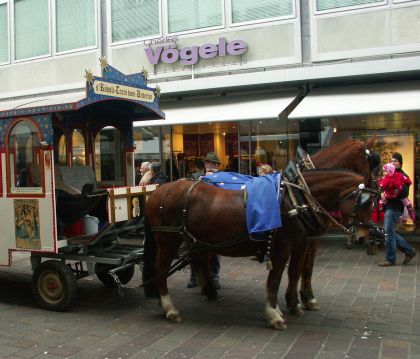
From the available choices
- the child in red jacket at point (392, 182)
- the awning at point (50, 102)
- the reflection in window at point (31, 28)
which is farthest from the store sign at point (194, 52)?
the awning at point (50, 102)

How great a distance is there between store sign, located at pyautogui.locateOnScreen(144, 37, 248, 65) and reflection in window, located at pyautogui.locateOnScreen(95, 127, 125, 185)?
16.1ft

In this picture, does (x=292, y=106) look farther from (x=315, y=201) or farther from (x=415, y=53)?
(x=315, y=201)

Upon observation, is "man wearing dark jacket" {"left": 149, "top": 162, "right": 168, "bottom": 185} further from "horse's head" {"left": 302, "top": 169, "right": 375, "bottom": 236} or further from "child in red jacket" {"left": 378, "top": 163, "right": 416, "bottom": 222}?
"child in red jacket" {"left": 378, "top": 163, "right": 416, "bottom": 222}

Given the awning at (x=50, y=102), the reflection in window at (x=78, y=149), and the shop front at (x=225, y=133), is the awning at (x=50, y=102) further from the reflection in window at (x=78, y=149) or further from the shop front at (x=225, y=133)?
the shop front at (x=225, y=133)

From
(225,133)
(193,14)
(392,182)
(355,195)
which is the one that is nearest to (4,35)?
(193,14)

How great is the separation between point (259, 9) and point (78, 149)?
6117mm

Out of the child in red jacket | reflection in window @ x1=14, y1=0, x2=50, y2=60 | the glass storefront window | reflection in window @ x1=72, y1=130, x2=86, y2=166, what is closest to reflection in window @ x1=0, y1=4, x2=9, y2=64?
reflection in window @ x1=14, y1=0, x2=50, y2=60

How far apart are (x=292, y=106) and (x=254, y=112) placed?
2.73 feet

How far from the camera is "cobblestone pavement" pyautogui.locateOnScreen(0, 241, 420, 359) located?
4457 millimetres

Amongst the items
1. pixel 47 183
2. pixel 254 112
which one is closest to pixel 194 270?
pixel 47 183

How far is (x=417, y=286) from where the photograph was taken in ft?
21.7

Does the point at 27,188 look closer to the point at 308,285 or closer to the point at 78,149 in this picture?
the point at 78,149

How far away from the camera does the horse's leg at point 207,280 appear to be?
5.95 metres

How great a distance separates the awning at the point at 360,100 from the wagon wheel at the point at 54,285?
5.45m
